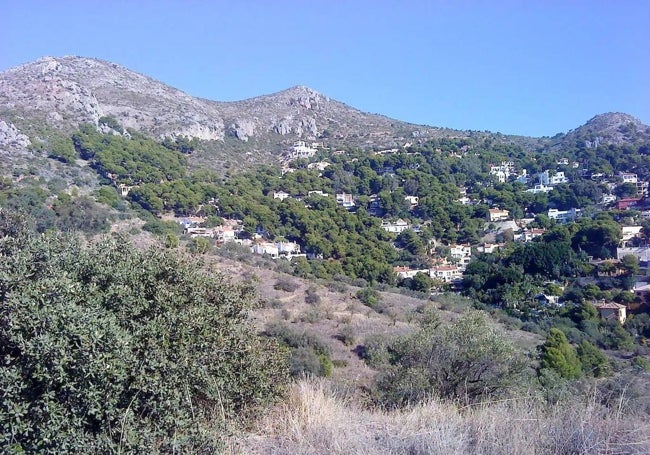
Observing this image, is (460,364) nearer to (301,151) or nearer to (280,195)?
(280,195)

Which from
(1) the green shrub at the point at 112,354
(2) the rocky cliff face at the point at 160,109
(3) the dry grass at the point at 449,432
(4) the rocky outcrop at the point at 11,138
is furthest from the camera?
(2) the rocky cliff face at the point at 160,109

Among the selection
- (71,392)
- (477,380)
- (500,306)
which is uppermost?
(71,392)

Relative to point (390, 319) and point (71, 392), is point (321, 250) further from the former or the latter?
point (71, 392)

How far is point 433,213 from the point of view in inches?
1777

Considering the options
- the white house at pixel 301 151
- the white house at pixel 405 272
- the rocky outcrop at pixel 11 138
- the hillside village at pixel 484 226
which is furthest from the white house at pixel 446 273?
the white house at pixel 301 151

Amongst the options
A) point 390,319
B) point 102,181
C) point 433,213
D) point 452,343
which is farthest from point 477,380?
point 433,213

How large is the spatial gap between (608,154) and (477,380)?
182 ft

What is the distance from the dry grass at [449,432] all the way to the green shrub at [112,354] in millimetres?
445

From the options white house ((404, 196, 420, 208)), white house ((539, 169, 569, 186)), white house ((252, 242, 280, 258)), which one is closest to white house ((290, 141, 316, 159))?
white house ((404, 196, 420, 208))

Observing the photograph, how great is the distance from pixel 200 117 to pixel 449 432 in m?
61.0

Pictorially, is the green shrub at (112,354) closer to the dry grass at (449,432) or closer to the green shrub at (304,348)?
the dry grass at (449,432)

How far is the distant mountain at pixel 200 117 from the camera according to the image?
46469 millimetres

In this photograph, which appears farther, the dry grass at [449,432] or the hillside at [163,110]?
the hillside at [163,110]

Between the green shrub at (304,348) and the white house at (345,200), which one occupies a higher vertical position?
the white house at (345,200)
